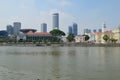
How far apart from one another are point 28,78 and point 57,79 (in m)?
2.20

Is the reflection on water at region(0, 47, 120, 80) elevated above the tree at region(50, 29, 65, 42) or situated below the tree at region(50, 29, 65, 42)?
below

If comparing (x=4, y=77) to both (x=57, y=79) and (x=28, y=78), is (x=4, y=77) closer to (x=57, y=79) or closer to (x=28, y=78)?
(x=28, y=78)

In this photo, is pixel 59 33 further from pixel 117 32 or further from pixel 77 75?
pixel 77 75

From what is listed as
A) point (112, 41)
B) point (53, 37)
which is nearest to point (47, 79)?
point (112, 41)

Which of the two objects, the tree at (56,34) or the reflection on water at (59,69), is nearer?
the reflection on water at (59,69)

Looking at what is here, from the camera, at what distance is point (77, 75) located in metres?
25.6

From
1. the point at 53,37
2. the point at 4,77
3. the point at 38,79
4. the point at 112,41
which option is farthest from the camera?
the point at 53,37

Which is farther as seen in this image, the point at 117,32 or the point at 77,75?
the point at 117,32

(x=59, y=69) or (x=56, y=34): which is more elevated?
(x=56, y=34)

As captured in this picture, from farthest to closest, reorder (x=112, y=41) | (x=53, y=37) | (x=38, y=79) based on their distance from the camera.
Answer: (x=53, y=37) → (x=112, y=41) → (x=38, y=79)

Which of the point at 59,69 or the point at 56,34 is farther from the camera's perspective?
the point at 56,34

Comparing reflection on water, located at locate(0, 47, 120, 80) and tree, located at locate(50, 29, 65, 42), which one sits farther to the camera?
tree, located at locate(50, 29, 65, 42)

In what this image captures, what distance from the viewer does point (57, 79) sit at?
23328 millimetres

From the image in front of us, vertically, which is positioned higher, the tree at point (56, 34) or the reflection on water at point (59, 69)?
the tree at point (56, 34)
